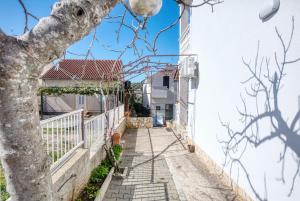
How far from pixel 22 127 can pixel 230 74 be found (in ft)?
15.3

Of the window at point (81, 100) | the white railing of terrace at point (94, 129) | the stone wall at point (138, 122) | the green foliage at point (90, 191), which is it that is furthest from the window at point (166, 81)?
the green foliage at point (90, 191)

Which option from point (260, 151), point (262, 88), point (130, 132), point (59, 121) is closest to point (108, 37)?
point (59, 121)

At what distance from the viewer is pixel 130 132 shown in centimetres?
1179

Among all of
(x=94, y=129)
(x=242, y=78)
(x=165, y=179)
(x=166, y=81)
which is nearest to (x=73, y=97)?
(x=166, y=81)

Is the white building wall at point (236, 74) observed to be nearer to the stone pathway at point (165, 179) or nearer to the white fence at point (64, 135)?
the stone pathway at point (165, 179)

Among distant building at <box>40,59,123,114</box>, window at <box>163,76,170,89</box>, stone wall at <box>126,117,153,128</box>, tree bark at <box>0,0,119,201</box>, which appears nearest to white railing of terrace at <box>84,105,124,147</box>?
tree bark at <box>0,0,119,201</box>

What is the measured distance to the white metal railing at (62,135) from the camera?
3444 mm

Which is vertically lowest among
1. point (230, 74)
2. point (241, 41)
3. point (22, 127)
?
point (22, 127)

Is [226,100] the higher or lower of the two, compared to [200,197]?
higher

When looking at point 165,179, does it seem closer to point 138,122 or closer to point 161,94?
point 138,122

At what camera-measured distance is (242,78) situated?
14.1 feet

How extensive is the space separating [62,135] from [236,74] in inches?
145

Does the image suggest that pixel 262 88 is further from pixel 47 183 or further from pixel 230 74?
pixel 47 183

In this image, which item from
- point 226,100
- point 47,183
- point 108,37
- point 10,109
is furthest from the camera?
point 226,100
